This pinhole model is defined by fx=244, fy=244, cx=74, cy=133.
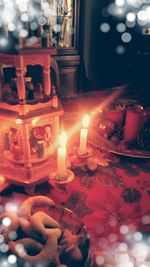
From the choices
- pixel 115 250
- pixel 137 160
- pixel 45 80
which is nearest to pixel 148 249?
pixel 115 250

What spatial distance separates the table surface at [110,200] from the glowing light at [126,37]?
3.54 m

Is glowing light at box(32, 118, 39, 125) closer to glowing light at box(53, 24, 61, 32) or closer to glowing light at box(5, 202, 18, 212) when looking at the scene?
glowing light at box(5, 202, 18, 212)

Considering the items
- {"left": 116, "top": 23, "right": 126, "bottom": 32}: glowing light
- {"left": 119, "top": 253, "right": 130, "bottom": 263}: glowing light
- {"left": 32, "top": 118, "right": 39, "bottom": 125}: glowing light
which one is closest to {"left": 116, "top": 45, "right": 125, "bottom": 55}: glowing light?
{"left": 116, "top": 23, "right": 126, "bottom": 32}: glowing light

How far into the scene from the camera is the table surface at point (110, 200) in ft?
3.84

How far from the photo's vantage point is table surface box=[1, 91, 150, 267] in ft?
3.84

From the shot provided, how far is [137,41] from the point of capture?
4852mm

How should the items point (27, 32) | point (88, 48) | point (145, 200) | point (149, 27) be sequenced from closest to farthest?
point (27, 32) → point (145, 200) → point (88, 48) → point (149, 27)

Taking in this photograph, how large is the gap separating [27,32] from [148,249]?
121cm

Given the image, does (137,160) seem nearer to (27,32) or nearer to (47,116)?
(47,116)

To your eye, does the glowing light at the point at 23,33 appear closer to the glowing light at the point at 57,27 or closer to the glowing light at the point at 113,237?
the glowing light at the point at 113,237

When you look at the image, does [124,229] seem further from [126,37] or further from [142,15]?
[142,15]

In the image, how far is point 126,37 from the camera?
4.77 m

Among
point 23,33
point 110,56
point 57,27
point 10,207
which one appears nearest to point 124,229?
point 10,207

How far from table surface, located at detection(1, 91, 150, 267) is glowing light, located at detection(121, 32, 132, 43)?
3544mm
